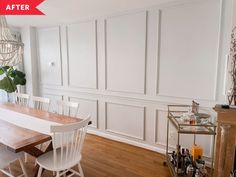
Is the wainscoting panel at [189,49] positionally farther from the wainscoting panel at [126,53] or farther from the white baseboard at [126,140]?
the white baseboard at [126,140]

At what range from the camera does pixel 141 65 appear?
120 inches

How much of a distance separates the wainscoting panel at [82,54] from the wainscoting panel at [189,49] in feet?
4.58

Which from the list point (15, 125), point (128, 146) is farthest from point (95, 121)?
point (15, 125)

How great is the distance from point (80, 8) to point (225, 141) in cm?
284

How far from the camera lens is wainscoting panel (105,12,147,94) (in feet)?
9.96

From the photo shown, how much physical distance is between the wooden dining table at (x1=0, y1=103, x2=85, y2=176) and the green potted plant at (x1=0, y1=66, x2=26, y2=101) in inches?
55.5

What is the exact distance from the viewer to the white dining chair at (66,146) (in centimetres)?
171

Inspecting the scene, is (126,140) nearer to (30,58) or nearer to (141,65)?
(141,65)

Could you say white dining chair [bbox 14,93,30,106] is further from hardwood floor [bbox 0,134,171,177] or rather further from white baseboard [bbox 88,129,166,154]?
white baseboard [bbox 88,129,166,154]

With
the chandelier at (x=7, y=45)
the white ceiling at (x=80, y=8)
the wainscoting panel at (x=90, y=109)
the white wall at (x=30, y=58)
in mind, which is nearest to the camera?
the chandelier at (x=7, y=45)

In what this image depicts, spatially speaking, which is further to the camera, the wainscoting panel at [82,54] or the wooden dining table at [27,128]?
the wainscoting panel at [82,54]

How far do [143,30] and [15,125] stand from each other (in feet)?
7.65

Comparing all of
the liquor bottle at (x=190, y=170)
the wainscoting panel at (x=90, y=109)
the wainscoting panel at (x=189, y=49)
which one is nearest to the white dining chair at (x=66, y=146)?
the liquor bottle at (x=190, y=170)

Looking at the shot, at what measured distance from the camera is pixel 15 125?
217 cm
